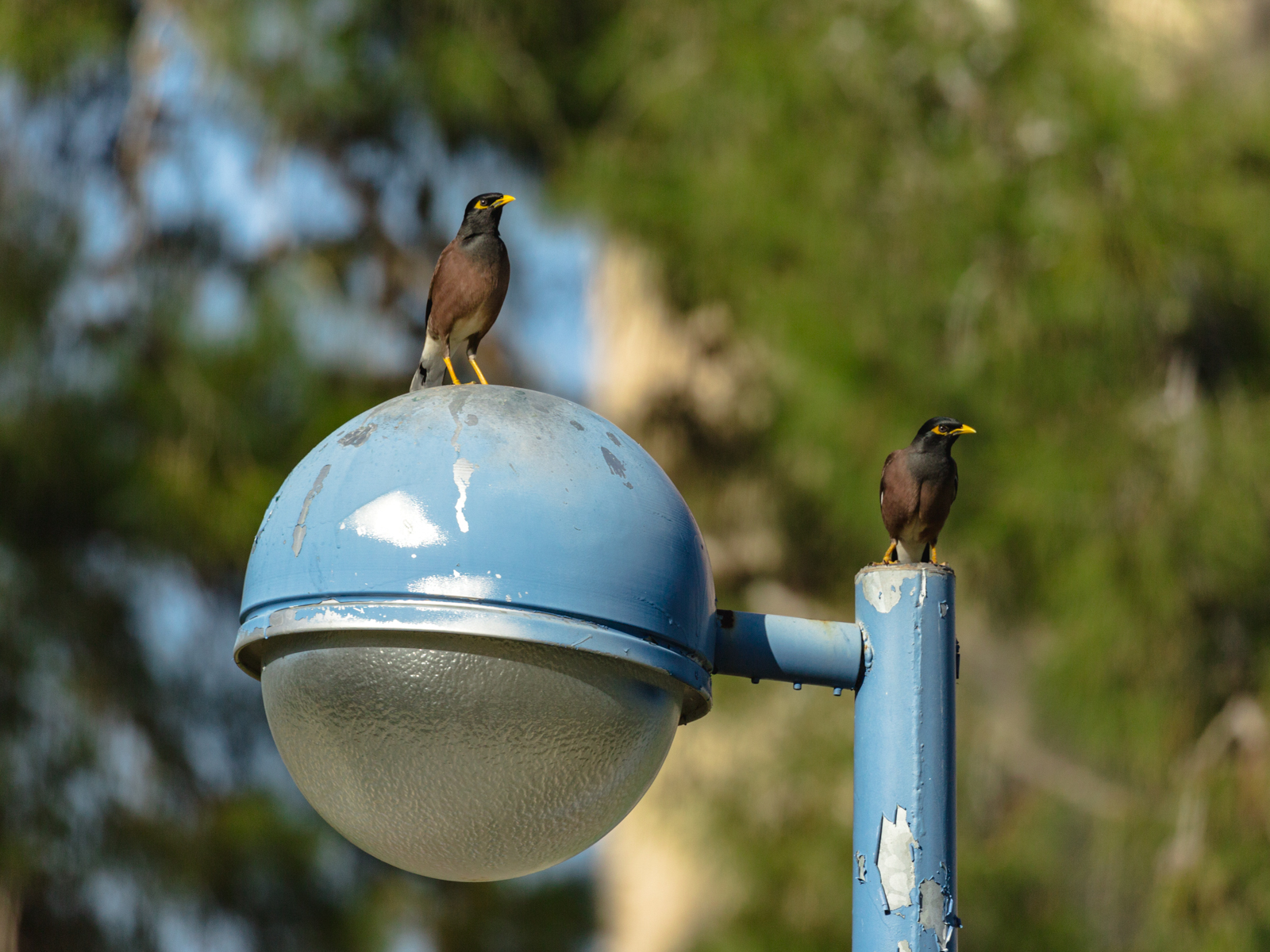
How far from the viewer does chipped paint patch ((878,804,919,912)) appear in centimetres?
156

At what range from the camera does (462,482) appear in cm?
148

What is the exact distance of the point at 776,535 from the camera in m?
5.84

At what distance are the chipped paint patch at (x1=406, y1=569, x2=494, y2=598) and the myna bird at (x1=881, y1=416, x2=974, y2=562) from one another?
44.9 inches

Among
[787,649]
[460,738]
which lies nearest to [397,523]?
[460,738]

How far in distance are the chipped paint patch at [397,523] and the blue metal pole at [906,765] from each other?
0.47 m

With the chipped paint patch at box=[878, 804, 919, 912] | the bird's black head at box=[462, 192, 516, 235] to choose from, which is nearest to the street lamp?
the chipped paint patch at box=[878, 804, 919, 912]

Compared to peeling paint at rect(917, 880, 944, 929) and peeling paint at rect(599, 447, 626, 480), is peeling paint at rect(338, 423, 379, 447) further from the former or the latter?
peeling paint at rect(917, 880, 944, 929)

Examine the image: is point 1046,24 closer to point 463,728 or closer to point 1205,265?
point 1205,265

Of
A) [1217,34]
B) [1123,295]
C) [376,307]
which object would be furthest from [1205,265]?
[376,307]

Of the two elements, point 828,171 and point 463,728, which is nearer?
point 463,728

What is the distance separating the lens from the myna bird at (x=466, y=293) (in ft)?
9.24

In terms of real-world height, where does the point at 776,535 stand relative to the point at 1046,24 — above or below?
below

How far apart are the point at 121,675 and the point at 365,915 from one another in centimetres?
118

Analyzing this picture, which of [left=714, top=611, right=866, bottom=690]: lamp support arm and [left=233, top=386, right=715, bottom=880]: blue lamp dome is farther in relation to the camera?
[left=714, top=611, right=866, bottom=690]: lamp support arm
